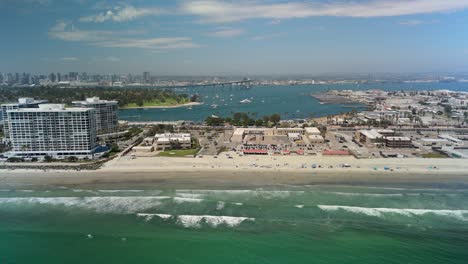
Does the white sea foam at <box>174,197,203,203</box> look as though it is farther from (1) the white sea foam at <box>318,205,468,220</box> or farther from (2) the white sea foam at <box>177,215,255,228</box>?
(1) the white sea foam at <box>318,205,468,220</box>

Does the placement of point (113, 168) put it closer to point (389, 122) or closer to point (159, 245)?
point (159, 245)

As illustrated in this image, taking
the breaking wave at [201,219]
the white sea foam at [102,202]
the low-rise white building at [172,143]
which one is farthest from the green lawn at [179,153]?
the breaking wave at [201,219]

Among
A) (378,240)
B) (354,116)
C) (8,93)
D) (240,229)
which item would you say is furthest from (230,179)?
(8,93)

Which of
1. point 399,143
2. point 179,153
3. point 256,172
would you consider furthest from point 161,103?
point 399,143

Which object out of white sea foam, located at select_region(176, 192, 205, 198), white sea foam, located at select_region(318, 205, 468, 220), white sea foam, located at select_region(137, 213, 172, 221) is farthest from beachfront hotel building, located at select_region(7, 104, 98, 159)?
white sea foam, located at select_region(318, 205, 468, 220)

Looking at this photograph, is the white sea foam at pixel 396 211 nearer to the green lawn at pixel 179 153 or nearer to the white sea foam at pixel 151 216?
the white sea foam at pixel 151 216
